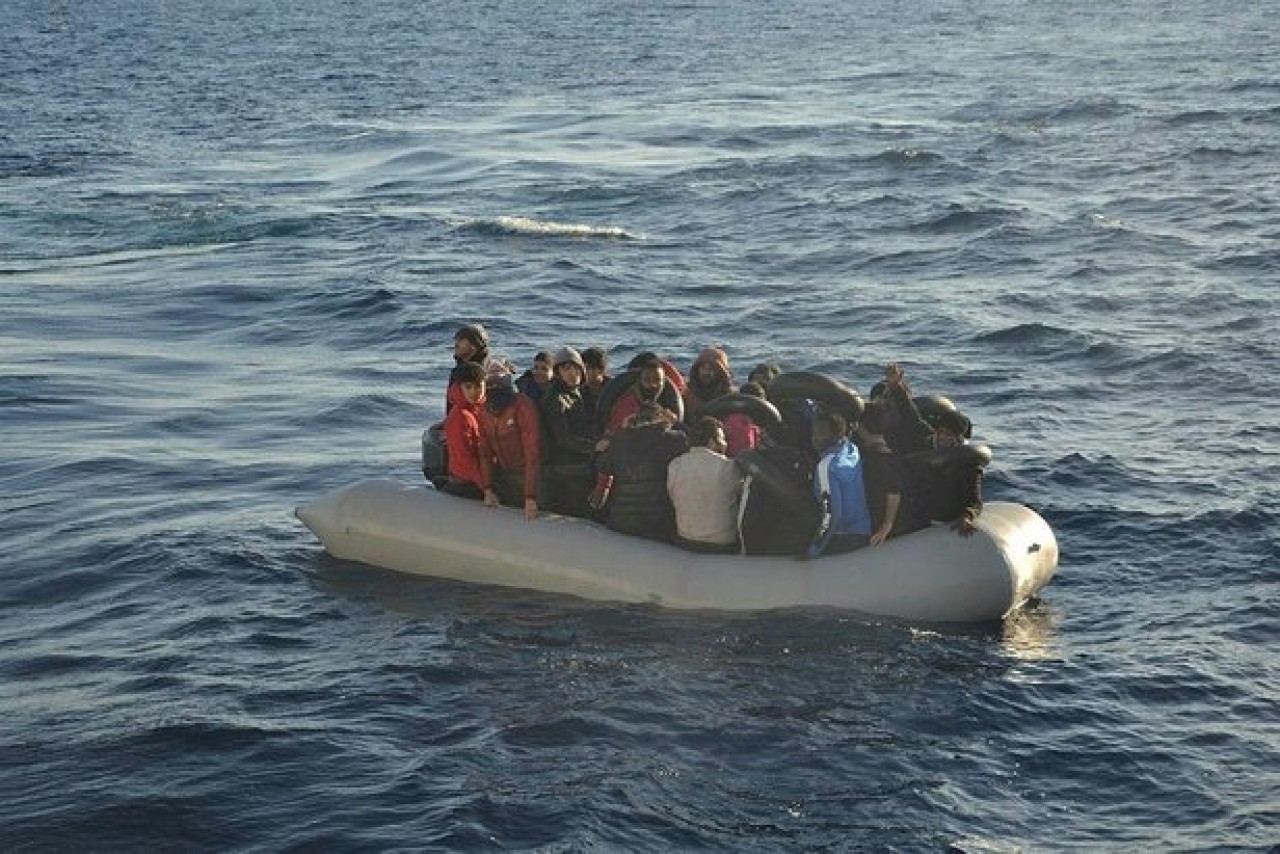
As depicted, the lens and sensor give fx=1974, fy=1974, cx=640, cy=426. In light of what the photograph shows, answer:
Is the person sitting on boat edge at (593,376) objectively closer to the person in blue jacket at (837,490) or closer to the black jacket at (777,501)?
the black jacket at (777,501)

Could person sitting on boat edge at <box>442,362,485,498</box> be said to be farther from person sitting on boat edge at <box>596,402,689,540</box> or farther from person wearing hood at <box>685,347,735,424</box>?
person wearing hood at <box>685,347,735,424</box>

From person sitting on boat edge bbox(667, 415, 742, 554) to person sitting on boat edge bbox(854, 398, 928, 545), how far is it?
99cm

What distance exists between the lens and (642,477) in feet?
50.4

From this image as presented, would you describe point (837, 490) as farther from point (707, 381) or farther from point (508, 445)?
point (508, 445)

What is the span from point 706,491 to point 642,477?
0.54m

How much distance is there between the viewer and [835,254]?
1228 inches

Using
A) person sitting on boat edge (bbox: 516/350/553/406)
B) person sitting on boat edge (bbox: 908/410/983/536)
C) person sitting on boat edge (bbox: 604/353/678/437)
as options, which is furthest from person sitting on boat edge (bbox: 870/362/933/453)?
person sitting on boat edge (bbox: 516/350/553/406)

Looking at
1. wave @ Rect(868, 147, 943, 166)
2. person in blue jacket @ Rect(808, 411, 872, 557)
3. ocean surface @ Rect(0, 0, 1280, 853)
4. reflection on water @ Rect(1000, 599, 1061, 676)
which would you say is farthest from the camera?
wave @ Rect(868, 147, 943, 166)

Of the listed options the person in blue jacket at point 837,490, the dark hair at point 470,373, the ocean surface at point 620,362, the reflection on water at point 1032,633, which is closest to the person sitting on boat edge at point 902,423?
the person in blue jacket at point 837,490

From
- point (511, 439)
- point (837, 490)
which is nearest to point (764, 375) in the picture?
point (837, 490)

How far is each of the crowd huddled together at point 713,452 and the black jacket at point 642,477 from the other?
1 centimetres

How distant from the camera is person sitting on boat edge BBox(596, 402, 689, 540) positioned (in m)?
15.2

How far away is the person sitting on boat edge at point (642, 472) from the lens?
1517 cm

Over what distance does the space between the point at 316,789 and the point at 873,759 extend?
370cm
